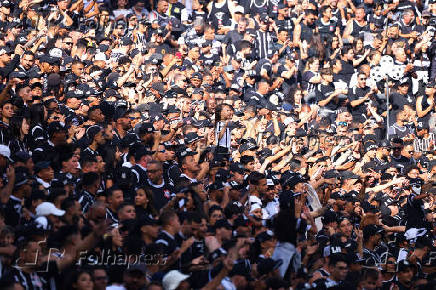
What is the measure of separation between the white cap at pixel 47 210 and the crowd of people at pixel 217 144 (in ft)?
0.08

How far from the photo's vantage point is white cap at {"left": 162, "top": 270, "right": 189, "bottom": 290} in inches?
417

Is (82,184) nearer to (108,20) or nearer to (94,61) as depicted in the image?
(94,61)

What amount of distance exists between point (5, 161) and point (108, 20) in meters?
10.8

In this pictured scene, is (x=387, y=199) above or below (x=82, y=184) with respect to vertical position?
below

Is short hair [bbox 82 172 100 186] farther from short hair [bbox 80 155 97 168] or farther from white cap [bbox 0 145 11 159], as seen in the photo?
white cap [bbox 0 145 11 159]

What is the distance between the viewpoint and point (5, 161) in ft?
41.7

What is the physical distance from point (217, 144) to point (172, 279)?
23.9 feet

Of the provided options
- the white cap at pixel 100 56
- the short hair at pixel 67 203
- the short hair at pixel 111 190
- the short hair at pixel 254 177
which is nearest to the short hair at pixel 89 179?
the short hair at pixel 111 190

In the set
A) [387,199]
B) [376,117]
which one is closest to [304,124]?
[376,117]

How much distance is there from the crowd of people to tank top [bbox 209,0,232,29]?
0.07m

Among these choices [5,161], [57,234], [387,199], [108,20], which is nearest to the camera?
[57,234]

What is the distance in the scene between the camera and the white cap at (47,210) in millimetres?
11055

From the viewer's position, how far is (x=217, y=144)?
1784 centimetres

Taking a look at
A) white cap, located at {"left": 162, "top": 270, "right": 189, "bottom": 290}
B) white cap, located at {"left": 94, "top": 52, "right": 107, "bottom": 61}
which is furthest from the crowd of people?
white cap, located at {"left": 94, "top": 52, "right": 107, "bottom": 61}
